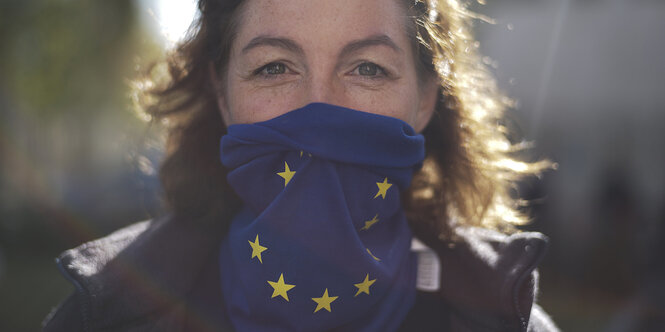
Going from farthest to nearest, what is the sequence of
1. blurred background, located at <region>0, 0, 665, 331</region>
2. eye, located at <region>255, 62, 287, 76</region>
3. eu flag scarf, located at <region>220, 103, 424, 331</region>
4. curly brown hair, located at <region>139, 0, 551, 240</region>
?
blurred background, located at <region>0, 0, 665, 331</region> < curly brown hair, located at <region>139, 0, 551, 240</region> < eye, located at <region>255, 62, 287, 76</region> < eu flag scarf, located at <region>220, 103, 424, 331</region>

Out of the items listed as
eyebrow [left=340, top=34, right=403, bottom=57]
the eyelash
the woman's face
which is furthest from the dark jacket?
eyebrow [left=340, top=34, right=403, bottom=57]

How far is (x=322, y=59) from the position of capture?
144 centimetres

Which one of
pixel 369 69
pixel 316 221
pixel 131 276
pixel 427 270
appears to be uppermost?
pixel 369 69

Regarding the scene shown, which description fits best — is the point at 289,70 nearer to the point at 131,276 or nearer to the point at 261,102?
the point at 261,102

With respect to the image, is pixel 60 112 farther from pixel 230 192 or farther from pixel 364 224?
pixel 364 224

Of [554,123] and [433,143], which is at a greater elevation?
[433,143]

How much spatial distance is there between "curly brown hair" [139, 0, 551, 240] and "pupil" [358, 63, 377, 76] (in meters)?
0.41

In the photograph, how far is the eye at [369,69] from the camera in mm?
1530

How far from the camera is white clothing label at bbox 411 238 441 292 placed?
1724 millimetres

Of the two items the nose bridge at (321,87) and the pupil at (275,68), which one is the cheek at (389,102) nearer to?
the nose bridge at (321,87)

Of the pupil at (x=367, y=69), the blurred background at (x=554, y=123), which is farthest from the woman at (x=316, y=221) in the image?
the blurred background at (x=554, y=123)

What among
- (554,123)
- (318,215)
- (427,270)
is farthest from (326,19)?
(554,123)

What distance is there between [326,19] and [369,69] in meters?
0.23

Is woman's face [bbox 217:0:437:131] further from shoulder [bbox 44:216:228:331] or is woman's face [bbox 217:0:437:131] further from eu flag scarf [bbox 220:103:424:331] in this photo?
shoulder [bbox 44:216:228:331]
